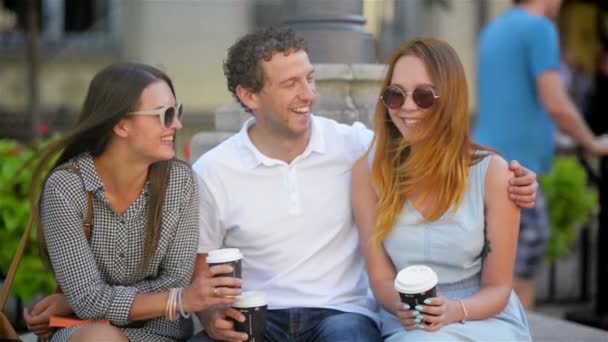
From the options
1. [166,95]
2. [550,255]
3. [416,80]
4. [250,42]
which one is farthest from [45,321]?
[550,255]

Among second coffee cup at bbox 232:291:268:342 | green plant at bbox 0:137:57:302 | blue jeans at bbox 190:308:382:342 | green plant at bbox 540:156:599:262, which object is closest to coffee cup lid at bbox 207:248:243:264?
second coffee cup at bbox 232:291:268:342

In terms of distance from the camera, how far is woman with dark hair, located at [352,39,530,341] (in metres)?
3.61

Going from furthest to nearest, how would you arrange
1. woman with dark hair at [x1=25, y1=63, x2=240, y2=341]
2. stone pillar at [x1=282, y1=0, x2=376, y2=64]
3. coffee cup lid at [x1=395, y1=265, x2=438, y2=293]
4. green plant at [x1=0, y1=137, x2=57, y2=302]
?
green plant at [x1=0, y1=137, x2=57, y2=302] < stone pillar at [x1=282, y1=0, x2=376, y2=64] < woman with dark hair at [x1=25, y1=63, x2=240, y2=341] < coffee cup lid at [x1=395, y1=265, x2=438, y2=293]

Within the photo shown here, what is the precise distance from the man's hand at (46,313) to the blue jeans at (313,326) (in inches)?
18.4

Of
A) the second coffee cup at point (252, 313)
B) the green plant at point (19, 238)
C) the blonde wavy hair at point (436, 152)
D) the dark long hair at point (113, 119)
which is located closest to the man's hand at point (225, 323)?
the second coffee cup at point (252, 313)

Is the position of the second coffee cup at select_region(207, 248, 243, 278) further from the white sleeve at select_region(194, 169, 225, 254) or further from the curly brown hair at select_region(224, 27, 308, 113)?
the curly brown hair at select_region(224, 27, 308, 113)

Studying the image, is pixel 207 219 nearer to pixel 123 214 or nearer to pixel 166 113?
pixel 123 214

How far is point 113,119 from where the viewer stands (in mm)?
3502

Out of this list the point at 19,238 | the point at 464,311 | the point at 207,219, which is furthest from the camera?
the point at 19,238

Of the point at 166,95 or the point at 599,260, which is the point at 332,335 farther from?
the point at 599,260

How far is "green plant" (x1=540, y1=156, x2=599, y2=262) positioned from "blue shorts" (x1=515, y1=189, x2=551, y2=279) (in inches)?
63.4

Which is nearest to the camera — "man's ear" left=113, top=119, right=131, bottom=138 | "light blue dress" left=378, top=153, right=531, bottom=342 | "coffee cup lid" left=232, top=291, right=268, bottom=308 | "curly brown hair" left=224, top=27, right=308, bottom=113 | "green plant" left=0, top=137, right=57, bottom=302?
"coffee cup lid" left=232, top=291, right=268, bottom=308

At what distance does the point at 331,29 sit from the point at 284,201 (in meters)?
1.28

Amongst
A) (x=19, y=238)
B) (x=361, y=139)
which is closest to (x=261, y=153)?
(x=361, y=139)
